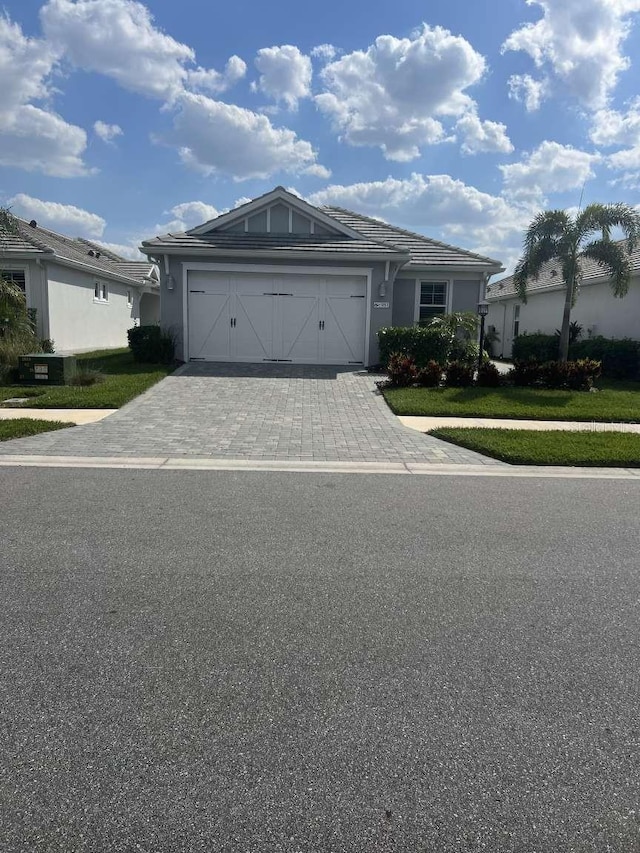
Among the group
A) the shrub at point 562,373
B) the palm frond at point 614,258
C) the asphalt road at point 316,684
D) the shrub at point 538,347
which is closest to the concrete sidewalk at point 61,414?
the asphalt road at point 316,684

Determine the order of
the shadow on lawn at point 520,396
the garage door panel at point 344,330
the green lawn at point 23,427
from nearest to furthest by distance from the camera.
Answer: the green lawn at point 23,427 → the shadow on lawn at point 520,396 → the garage door panel at point 344,330

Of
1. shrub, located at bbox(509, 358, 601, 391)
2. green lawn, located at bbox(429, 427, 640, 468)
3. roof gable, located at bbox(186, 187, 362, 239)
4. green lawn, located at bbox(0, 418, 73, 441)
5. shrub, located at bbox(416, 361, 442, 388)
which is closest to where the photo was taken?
green lawn, located at bbox(429, 427, 640, 468)

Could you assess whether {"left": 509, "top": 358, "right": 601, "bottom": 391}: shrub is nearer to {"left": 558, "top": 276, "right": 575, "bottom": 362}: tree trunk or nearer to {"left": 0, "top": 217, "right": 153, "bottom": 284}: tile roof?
{"left": 558, "top": 276, "right": 575, "bottom": 362}: tree trunk

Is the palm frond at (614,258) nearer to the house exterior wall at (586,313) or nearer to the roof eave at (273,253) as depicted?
the house exterior wall at (586,313)

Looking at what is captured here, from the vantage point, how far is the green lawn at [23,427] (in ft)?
28.7

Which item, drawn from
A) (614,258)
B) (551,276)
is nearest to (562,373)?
(614,258)

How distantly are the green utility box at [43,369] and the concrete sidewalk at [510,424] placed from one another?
7919 mm

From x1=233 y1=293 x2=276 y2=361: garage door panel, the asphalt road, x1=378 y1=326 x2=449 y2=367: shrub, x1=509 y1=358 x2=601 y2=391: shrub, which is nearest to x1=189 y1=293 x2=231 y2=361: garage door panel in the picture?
x1=233 y1=293 x2=276 y2=361: garage door panel

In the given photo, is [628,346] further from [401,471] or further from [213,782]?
[213,782]

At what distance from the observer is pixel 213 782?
230 centimetres

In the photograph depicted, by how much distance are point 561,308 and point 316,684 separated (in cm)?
2270

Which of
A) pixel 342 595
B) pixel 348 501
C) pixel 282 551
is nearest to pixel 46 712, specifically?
pixel 342 595

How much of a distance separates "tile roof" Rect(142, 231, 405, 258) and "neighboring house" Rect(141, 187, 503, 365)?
0.03 meters

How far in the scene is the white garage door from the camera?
55.5 ft
